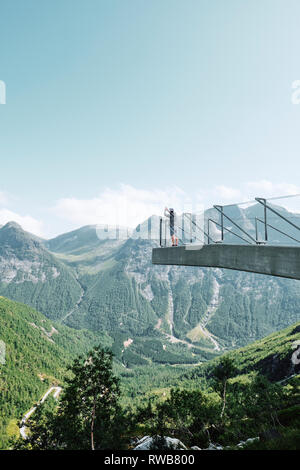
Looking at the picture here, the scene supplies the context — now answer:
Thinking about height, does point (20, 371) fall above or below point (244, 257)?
below

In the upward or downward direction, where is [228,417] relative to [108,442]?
downward

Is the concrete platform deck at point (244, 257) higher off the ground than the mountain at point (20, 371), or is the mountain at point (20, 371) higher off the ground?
the concrete platform deck at point (244, 257)

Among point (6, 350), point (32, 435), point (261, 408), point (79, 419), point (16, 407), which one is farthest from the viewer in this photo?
point (6, 350)

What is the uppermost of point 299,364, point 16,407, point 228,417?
point 228,417

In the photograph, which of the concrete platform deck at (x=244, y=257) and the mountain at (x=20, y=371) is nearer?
the concrete platform deck at (x=244, y=257)

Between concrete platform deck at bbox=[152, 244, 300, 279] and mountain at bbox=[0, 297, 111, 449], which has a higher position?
concrete platform deck at bbox=[152, 244, 300, 279]

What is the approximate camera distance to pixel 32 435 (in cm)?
2012

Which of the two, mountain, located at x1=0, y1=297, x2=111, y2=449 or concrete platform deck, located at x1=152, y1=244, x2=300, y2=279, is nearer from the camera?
concrete platform deck, located at x1=152, y1=244, x2=300, y2=279

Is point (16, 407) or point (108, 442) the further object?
point (16, 407)

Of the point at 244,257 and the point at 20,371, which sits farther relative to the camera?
the point at 20,371
